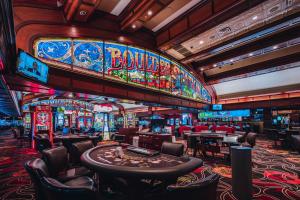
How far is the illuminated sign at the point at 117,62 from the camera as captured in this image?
19.3ft

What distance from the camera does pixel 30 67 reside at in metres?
4.03

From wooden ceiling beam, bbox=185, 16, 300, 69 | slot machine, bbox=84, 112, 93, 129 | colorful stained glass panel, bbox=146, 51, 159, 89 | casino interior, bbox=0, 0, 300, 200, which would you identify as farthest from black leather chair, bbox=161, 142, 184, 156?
slot machine, bbox=84, 112, 93, 129

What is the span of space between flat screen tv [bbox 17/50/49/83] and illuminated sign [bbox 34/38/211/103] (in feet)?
4.43

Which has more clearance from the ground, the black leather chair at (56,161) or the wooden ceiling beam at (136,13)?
the wooden ceiling beam at (136,13)

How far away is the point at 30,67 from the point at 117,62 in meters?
3.81

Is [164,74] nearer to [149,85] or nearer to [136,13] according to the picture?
[149,85]

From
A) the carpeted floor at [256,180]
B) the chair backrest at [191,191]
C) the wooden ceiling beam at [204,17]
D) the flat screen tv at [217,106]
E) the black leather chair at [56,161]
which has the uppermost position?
the wooden ceiling beam at [204,17]

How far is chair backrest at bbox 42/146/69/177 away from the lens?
8.02 ft

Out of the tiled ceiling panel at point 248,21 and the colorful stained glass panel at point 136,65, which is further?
the colorful stained glass panel at point 136,65

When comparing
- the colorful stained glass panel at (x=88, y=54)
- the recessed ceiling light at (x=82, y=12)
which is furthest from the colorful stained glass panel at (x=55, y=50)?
the recessed ceiling light at (x=82, y=12)

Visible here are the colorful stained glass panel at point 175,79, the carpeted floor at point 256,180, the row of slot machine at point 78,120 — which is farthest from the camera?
the row of slot machine at point 78,120

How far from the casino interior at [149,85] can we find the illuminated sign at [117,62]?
42 millimetres

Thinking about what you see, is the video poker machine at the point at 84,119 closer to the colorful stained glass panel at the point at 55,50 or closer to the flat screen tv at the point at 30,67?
the colorful stained glass panel at the point at 55,50

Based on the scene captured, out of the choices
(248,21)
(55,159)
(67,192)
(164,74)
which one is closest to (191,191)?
(67,192)
